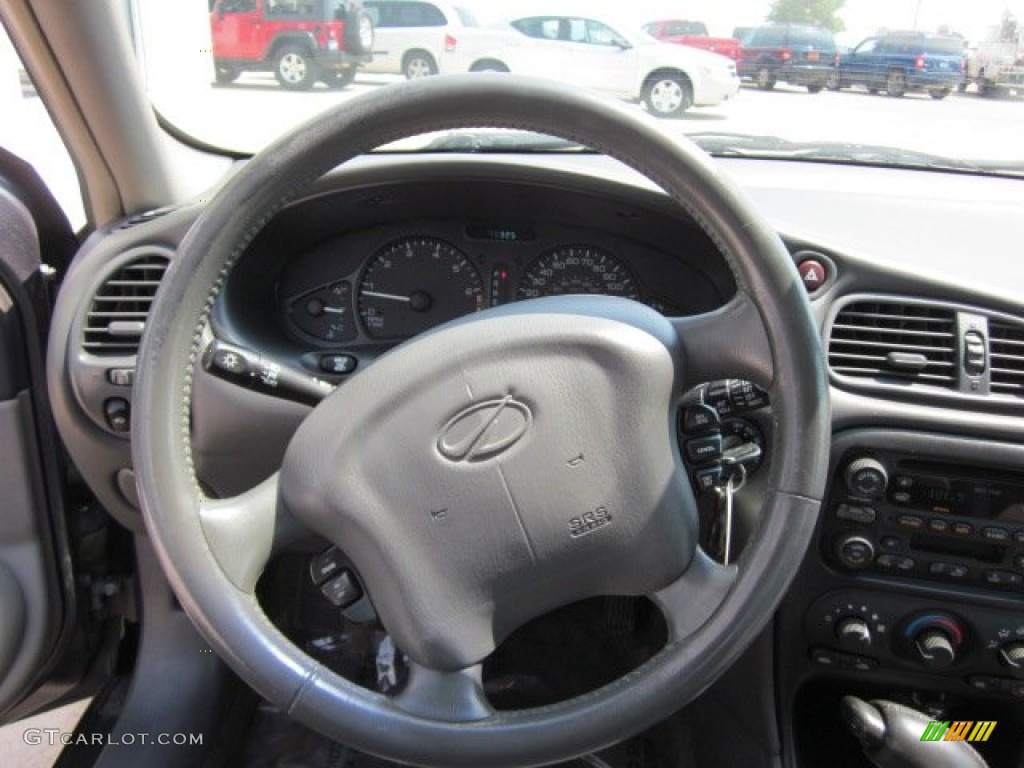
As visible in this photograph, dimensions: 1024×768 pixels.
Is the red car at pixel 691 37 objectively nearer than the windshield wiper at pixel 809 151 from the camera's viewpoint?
No

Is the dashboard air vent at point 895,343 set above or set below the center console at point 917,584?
above

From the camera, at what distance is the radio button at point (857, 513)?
172cm

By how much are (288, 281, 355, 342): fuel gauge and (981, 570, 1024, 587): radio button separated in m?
1.33

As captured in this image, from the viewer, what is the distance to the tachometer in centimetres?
197

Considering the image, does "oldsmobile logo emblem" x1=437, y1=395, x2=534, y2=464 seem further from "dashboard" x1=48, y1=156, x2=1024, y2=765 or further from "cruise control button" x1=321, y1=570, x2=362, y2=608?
"dashboard" x1=48, y1=156, x2=1024, y2=765

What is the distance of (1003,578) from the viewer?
5.74 feet

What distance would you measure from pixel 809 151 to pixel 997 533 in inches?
38.3

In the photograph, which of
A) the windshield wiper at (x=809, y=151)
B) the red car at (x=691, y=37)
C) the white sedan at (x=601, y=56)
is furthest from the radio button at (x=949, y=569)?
the red car at (x=691, y=37)

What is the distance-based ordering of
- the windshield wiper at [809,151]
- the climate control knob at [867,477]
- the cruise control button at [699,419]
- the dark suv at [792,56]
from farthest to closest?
the dark suv at [792,56] → the windshield wiper at [809,151] → the climate control knob at [867,477] → the cruise control button at [699,419]

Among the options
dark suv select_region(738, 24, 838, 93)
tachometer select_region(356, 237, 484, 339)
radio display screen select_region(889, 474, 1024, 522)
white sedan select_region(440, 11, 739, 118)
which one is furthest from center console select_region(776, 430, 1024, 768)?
dark suv select_region(738, 24, 838, 93)

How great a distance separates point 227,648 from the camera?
1.15m

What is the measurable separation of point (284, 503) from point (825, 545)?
104 cm

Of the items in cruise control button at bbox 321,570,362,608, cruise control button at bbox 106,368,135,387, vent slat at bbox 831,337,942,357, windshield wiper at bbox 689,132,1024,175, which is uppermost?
windshield wiper at bbox 689,132,1024,175

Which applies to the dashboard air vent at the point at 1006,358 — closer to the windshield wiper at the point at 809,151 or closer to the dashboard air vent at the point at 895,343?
the dashboard air vent at the point at 895,343
